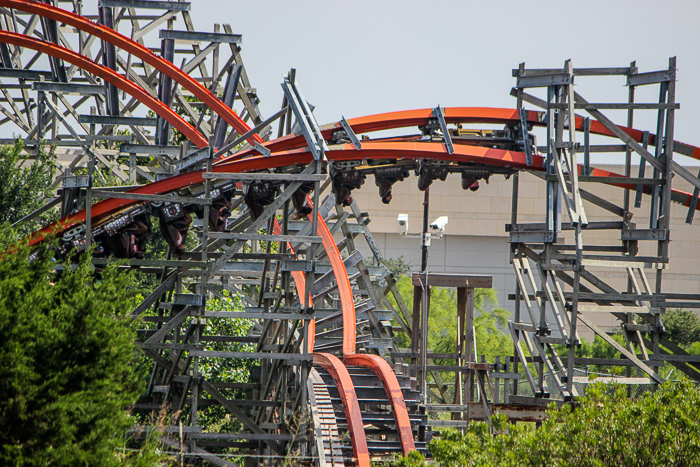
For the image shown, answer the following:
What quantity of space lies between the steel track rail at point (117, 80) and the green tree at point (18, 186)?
1.96 m

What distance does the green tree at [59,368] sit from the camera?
576cm

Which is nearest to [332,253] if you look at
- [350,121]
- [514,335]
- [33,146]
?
[350,121]

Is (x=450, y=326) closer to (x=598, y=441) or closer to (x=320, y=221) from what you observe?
(x=320, y=221)

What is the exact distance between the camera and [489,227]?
45000 millimetres

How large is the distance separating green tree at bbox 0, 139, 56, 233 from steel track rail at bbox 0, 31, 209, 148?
1.96 metres

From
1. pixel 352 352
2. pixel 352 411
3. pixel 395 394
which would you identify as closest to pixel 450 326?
pixel 352 352

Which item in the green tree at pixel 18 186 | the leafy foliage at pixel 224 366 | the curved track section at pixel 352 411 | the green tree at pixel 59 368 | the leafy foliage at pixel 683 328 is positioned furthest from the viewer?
the leafy foliage at pixel 683 328

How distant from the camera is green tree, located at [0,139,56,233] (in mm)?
14250

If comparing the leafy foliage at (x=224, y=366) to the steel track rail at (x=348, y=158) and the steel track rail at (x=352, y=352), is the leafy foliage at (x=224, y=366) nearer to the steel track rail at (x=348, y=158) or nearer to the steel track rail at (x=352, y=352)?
the steel track rail at (x=352, y=352)

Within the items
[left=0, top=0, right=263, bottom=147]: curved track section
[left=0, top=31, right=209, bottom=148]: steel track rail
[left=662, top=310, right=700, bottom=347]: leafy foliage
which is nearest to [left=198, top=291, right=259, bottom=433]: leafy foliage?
[left=0, top=31, right=209, bottom=148]: steel track rail

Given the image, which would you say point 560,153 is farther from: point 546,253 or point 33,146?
point 33,146

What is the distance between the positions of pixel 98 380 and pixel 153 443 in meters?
0.70

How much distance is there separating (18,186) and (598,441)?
1202cm

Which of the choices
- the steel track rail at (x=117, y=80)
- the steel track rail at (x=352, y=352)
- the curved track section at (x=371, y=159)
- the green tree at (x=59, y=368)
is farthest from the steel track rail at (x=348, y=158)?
the green tree at (x=59, y=368)
